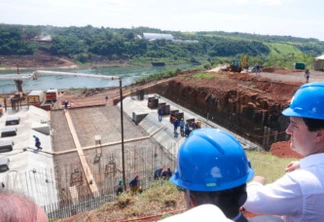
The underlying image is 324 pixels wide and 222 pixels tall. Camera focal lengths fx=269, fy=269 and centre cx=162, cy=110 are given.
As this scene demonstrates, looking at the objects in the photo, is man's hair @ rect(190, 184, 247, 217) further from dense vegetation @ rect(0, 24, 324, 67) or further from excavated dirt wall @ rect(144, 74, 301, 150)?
dense vegetation @ rect(0, 24, 324, 67)

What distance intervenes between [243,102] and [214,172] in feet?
60.1

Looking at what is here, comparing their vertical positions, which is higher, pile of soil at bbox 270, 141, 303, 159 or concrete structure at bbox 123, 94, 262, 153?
pile of soil at bbox 270, 141, 303, 159

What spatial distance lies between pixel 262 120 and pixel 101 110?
632 inches

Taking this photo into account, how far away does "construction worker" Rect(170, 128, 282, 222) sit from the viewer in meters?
1.45

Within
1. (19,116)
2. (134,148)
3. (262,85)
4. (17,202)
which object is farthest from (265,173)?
(19,116)

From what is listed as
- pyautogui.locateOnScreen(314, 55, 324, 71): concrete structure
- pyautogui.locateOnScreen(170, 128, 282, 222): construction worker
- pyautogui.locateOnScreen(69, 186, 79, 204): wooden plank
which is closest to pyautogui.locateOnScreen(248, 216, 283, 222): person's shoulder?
pyautogui.locateOnScreen(170, 128, 282, 222): construction worker

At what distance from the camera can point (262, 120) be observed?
665 inches

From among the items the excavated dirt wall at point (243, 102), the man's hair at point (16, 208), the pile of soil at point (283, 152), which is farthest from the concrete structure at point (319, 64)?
the man's hair at point (16, 208)

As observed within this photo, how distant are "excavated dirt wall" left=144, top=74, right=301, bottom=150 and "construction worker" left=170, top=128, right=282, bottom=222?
14.6 m

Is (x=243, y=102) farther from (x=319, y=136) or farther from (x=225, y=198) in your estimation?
(x=225, y=198)

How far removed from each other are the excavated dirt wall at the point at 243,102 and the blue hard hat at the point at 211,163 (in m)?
14.5

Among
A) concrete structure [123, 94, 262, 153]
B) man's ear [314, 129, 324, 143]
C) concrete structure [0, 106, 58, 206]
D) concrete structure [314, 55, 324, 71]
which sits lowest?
concrete structure [0, 106, 58, 206]

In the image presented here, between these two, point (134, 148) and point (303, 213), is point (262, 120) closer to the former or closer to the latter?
point (134, 148)

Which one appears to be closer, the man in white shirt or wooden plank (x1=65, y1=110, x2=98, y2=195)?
the man in white shirt
